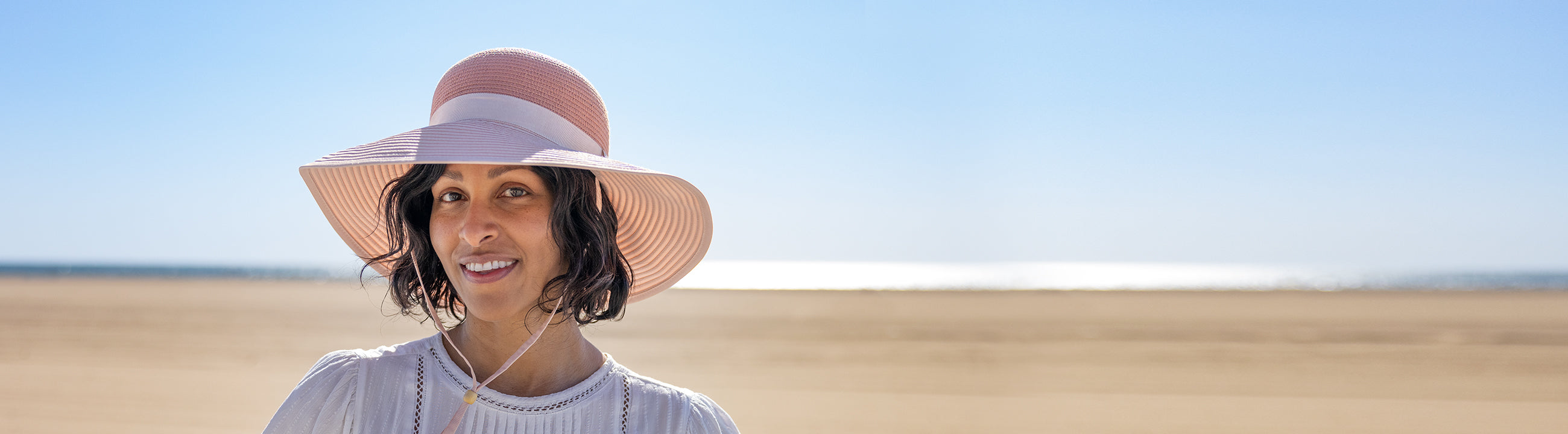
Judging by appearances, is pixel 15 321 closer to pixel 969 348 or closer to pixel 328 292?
pixel 328 292

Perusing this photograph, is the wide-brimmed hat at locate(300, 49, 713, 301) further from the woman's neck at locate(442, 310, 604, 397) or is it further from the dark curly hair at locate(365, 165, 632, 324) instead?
the woman's neck at locate(442, 310, 604, 397)

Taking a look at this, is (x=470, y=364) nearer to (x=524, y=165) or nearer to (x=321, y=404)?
(x=321, y=404)

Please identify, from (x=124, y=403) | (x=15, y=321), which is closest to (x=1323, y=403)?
(x=124, y=403)

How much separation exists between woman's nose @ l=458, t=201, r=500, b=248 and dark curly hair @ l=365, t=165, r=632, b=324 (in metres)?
0.11

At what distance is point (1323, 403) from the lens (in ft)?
24.4

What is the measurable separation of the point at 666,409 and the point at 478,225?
18.3 inches

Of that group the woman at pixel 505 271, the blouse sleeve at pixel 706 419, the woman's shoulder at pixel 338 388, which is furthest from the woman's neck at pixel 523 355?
the blouse sleeve at pixel 706 419

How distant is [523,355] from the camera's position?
1675mm

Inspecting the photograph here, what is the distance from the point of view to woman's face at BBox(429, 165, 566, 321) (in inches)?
59.9

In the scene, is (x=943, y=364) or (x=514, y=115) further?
Result: (x=943, y=364)

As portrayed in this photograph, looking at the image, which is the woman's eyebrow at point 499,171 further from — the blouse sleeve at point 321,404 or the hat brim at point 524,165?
the blouse sleeve at point 321,404

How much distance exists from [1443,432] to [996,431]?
3.26 meters

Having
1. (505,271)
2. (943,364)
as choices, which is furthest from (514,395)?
(943,364)

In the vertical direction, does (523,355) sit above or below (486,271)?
below
